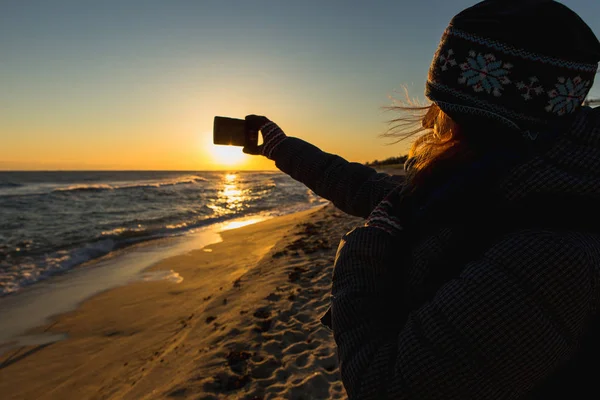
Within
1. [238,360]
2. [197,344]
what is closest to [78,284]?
[197,344]

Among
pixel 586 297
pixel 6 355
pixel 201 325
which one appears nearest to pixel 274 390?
pixel 201 325

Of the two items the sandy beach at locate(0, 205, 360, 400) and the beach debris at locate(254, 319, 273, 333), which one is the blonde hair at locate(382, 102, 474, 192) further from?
the beach debris at locate(254, 319, 273, 333)

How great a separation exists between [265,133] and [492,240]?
1.34 metres

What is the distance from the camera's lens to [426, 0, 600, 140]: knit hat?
3.28ft

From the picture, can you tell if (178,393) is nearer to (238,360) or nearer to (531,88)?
(238,360)

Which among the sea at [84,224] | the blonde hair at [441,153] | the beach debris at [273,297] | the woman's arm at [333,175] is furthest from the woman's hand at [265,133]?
the sea at [84,224]

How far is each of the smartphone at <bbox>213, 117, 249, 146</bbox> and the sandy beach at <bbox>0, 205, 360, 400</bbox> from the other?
Answer: 96.2 inches

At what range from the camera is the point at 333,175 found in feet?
6.23

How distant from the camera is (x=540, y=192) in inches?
36.1

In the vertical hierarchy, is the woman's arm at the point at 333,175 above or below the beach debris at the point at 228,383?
above

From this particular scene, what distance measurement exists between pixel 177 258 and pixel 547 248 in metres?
9.98

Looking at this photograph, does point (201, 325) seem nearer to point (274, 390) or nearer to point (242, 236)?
point (274, 390)

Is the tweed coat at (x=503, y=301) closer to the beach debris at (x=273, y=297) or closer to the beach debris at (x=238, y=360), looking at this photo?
the beach debris at (x=238, y=360)

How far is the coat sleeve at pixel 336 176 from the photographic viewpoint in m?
1.84
